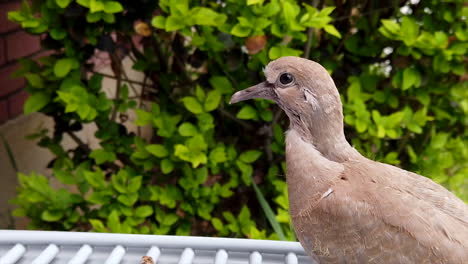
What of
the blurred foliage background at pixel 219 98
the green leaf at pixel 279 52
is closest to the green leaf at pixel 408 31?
the blurred foliage background at pixel 219 98

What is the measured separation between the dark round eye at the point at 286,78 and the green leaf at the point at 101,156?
1193 mm

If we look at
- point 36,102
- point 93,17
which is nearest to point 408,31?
point 93,17

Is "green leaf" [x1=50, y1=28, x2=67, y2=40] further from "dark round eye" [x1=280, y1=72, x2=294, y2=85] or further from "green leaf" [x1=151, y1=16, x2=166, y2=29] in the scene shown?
"dark round eye" [x1=280, y1=72, x2=294, y2=85]

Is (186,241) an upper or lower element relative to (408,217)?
lower

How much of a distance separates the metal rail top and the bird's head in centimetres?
40

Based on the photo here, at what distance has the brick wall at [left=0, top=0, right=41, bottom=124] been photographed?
95.9 inches

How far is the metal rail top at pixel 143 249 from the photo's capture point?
1.30 meters

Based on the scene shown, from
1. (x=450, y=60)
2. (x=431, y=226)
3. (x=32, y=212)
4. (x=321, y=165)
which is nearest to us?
(x=431, y=226)

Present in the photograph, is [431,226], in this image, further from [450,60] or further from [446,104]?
[446,104]

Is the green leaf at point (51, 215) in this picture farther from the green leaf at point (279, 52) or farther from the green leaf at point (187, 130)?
the green leaf at point (279, 52)

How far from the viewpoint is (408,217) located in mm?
1008

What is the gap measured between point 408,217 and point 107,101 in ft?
4.49

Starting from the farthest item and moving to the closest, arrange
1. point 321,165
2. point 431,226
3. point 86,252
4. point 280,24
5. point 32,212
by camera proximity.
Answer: point 32,212 → point 280,24 → point 86,252 → point 321,165 → point 431,226

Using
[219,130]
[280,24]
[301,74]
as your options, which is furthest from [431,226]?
[219,130]
